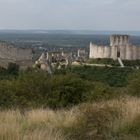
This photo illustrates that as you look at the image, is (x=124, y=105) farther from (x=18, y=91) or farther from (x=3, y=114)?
(x=18, y=91)

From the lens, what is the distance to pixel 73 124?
7.20 m

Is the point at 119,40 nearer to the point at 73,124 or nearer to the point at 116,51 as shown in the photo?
the point at 116,51

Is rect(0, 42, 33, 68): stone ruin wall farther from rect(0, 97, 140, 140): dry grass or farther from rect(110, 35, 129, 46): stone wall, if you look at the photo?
rect(0, 97, 140, 140): dry grass

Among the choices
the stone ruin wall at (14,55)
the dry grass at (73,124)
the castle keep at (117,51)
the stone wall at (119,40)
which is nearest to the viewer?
the dry grass at (73,124)

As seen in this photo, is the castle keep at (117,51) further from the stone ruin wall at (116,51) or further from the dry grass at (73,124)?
the dry grass at (73,124)

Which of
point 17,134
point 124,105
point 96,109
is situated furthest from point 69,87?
point 17,134

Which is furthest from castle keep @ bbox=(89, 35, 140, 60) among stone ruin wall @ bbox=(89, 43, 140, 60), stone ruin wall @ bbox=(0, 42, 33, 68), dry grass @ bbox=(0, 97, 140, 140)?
dry grass @ bbox=(0, 97, 140, 140)

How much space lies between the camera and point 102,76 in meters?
60.3

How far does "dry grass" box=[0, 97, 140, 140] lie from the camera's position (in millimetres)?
5934

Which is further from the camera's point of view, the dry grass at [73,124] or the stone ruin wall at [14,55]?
the stone ruin wall at [14,55]

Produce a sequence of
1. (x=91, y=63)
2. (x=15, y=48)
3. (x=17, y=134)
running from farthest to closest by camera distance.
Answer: (x=91, y=63) → (x=15, y=48) → (x=17, y=134)

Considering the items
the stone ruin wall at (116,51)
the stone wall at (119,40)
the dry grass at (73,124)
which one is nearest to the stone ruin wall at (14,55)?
the stone ruin wall at (116,51)

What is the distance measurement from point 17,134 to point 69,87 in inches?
562

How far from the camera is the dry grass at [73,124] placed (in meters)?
5.93
